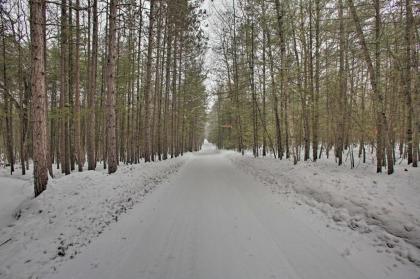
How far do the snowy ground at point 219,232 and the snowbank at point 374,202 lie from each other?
21 millimetres

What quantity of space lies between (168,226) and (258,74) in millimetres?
15929

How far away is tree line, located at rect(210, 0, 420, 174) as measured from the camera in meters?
7.84

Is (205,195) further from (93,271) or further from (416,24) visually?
(416,24)

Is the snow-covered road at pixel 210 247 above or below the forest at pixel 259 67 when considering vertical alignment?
below

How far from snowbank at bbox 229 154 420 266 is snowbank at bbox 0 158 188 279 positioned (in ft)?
17.9

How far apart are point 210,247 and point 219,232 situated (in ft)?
2.10

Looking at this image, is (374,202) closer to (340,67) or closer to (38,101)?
(340,67)

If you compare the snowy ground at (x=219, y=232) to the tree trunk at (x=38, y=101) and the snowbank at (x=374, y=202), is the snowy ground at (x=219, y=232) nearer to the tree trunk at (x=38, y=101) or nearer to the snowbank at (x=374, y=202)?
the snowbank at (x=374, y=202)

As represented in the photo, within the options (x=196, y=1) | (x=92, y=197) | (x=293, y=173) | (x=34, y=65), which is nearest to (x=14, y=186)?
(x=92, y=197)

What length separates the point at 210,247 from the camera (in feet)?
13.0

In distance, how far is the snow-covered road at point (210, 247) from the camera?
3295 mm

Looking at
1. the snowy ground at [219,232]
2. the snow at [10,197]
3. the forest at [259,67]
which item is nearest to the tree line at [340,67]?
the forest at [259,67]

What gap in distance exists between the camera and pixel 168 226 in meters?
4.89

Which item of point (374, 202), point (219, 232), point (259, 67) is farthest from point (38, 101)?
point (259, 67)
